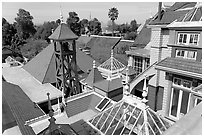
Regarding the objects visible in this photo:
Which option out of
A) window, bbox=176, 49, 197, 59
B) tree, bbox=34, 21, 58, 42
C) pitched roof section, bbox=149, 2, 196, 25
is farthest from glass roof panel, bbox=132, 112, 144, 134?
tree, bbox=34, 21, 58, 42

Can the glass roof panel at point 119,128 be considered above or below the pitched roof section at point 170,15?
below

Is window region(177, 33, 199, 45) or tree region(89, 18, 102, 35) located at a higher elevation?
tree region(89, 18, 102, 35)

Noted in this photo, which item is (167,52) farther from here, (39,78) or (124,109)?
(39,78)

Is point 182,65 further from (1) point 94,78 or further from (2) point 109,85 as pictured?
(1) point 94,78

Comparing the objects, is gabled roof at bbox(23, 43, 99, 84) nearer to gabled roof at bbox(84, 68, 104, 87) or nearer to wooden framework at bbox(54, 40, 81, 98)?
wooden framework at bbox(54, 40, 81, 98)

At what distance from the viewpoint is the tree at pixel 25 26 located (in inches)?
1452

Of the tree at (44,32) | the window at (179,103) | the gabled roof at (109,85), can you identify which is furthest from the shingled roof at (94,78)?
the tree at (44,32)

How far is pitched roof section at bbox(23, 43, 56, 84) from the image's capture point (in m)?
15.6

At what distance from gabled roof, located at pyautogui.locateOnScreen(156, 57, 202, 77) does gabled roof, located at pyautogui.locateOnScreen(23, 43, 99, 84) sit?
1147 centimetres

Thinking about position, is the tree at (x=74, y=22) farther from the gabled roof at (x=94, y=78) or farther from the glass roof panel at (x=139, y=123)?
the glass roof panel at (x=139, y=123)

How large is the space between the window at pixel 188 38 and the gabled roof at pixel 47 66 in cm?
1223

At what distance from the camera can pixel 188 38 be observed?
6.55 m

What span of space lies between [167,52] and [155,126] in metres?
4.58

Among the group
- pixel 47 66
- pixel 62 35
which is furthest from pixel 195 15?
pixel 47 66
